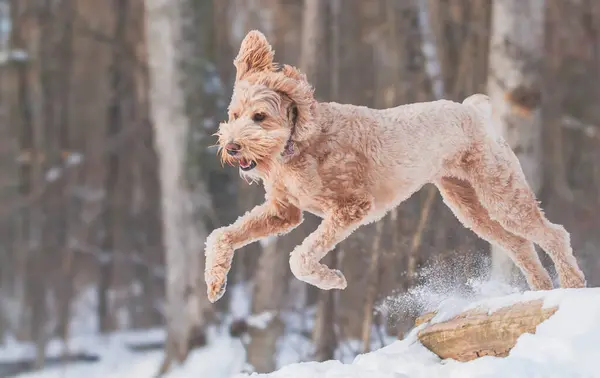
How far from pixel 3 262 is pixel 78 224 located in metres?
1.31

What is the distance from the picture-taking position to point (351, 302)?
823 cm

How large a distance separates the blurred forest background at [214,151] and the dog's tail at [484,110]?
3.94ft

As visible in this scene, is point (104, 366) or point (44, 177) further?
point (44, 177)

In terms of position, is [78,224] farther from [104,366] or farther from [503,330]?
[503,330]

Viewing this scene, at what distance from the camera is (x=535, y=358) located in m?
3.11

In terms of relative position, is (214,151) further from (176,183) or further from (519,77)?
(519,77)

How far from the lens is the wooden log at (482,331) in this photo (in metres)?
3.37

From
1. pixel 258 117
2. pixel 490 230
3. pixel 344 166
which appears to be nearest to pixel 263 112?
pixel 258 117

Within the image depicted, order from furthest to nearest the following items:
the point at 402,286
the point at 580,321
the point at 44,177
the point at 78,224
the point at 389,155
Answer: the point at 78,224
the point at 44,177
the point at 402,286
the point at 389,155
the point at 580,321

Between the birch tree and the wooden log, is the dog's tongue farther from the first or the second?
the birch tree

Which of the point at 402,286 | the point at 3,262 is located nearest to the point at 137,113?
the point at 3,262

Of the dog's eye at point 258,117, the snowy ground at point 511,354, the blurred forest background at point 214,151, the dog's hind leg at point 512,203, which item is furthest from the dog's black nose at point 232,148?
the blurred forest background at point 214,151

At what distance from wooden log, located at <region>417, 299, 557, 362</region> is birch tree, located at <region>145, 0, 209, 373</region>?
4.23 m

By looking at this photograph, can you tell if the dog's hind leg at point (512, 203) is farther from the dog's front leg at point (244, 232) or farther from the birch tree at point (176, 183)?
the birch tree at point (176, 183)
